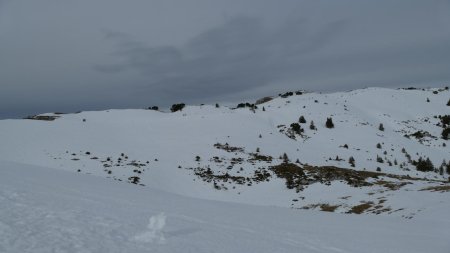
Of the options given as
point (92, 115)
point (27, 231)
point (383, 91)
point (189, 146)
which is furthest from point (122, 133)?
point (383, 91)

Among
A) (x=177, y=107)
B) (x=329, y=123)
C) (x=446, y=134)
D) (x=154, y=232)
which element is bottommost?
(x=154, y=232)

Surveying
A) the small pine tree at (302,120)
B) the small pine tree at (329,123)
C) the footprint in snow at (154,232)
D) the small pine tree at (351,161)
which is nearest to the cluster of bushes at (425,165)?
the small pine tree at (351,161)

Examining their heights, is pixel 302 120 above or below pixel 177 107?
below

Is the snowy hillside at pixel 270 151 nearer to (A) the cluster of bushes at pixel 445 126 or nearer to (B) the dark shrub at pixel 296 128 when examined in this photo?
(B) the dark shrub at pixel 296 128

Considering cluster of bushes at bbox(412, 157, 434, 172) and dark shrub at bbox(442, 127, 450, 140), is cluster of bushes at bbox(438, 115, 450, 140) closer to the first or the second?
dark shrub at bbox(442, 127, 450, 140)

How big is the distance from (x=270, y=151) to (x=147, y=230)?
39711 millimetres

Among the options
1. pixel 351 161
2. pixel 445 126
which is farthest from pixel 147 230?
pixel 445 126

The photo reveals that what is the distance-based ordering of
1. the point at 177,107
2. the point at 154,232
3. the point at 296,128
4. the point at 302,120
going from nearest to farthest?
the point at 154,232, the point at 296,128, the point at 302,120, the point at 177,107

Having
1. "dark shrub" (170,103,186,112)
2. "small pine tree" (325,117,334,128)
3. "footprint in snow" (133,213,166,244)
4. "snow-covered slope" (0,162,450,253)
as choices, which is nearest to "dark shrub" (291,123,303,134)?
"small pine tree" (325,117,334,128)

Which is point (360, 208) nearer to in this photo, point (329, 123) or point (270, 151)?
point (270, 151)

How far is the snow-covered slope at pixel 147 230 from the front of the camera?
749 centimetres

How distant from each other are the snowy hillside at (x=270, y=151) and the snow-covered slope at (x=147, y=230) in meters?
8.72

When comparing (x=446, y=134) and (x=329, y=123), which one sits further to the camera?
(x=329, y=123)

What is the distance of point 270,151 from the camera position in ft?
159
